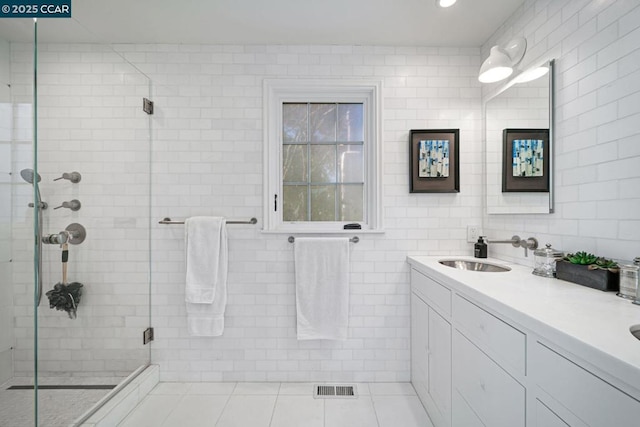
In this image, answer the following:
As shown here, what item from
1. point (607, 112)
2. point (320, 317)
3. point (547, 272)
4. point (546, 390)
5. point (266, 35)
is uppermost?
point (266, 35)

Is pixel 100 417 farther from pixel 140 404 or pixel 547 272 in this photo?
pixel 547 272

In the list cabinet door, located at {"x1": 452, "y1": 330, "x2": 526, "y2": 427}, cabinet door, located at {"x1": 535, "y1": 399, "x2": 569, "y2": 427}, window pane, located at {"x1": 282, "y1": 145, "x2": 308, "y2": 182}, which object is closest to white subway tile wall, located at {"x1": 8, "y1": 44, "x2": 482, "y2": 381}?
window pane, located at {"x1": 282, "y1": 145, "x2": 308, "y2": 182}

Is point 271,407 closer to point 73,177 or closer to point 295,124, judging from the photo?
point 73,177

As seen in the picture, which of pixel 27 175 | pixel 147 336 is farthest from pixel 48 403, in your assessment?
pixel 27 175

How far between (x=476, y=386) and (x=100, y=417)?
6.57 ft

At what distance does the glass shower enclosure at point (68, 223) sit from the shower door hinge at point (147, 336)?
33 millimetres

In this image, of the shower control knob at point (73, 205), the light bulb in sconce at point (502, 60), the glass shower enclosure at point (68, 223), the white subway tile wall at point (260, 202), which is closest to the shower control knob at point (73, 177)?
the glass shower enclosure at point (68, 223)

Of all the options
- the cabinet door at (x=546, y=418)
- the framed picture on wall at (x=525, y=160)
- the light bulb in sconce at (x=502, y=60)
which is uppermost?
the light bulb in sconce at (x=502, y=60)

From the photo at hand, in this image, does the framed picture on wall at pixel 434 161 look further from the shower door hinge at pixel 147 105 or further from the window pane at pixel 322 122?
the shower door hinge at pixel 147 105

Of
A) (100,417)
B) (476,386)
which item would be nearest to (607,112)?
(476,386)

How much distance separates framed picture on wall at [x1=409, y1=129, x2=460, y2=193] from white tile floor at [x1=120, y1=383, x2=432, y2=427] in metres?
1.45

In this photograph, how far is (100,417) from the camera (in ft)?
5.44

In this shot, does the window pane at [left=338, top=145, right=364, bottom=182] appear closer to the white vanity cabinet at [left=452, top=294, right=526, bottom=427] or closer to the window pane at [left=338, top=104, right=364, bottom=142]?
the window pane at [left=338, top=104, right=364, bottom=142]

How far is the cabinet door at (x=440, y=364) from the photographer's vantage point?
1521mm
